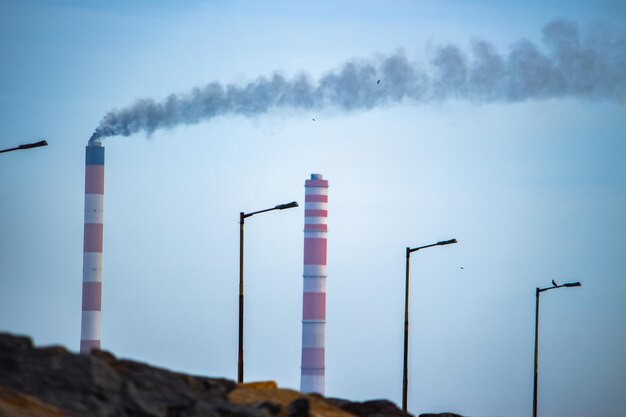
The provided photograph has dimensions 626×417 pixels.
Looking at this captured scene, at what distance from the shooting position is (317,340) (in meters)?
90.6

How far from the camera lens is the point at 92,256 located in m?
77.7

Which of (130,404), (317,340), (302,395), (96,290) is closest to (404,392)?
(302,395)

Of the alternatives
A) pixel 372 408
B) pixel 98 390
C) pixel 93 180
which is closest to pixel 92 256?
pixel 93 180

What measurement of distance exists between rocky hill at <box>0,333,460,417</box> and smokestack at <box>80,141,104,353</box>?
53.3 m

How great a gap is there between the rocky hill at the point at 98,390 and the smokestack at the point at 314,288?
65.2 meters

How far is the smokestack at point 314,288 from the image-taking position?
9000 centimetres

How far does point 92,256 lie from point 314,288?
1819 centimetres

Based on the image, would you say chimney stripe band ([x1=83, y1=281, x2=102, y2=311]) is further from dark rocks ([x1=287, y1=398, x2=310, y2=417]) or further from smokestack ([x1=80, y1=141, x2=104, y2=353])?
dark rocks ([x1=287, y1=398, x2=310, y2=417])

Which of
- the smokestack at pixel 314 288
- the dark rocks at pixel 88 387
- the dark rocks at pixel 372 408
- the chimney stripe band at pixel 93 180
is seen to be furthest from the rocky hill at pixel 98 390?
the smokestack at pixel 314 288

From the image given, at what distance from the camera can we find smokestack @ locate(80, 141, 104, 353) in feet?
253

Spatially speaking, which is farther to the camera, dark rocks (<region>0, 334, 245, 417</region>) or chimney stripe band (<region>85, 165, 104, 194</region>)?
chimney stripe band (<region>85, 165, 104, 194</region>)

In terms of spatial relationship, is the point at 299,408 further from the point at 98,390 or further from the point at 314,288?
the point at 314,288

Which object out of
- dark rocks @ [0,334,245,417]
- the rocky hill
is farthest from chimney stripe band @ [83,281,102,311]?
dark rocks @ [0,334,245,417]

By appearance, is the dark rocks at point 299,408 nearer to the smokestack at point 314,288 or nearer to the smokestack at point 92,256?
the smokestack at point 92,256
